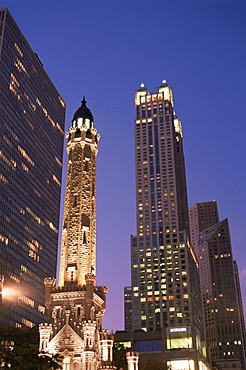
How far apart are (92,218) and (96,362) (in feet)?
67.1

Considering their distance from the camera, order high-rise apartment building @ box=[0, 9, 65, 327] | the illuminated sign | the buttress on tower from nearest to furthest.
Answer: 1. the buttress on tower
2. the illuminated sign
3. high-rise apartment building @ box=[0, 9, 65, 327]

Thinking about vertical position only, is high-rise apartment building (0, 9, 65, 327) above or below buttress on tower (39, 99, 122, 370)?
above

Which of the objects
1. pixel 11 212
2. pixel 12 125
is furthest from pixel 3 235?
pixel 12 125

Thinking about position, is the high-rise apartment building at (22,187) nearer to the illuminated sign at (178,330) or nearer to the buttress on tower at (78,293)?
the illuminated sign at (178,330)

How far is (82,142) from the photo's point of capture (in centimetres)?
7125

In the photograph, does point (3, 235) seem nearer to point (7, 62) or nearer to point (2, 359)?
point (7, 62)

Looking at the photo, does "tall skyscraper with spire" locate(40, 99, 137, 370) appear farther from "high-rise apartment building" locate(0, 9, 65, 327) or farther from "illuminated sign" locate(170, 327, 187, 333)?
"illuminated sign" locate(170, 327, 187, 333)

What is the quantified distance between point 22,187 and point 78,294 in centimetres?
11766

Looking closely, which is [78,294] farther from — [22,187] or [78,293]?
[22,187]

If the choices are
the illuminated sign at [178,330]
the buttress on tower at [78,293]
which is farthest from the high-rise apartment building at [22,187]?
the buttress on tower at [78,293]

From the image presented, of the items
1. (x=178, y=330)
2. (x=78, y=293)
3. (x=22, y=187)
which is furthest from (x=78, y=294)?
(x=22, y=187)

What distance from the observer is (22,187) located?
16975 centimetres

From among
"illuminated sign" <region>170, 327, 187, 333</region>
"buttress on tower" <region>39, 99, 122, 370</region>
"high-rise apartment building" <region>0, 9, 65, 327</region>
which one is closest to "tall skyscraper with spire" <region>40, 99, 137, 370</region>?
"buttress on tower" <region>39, 99, 122, 370</region>

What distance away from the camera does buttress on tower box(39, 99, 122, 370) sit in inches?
2158
